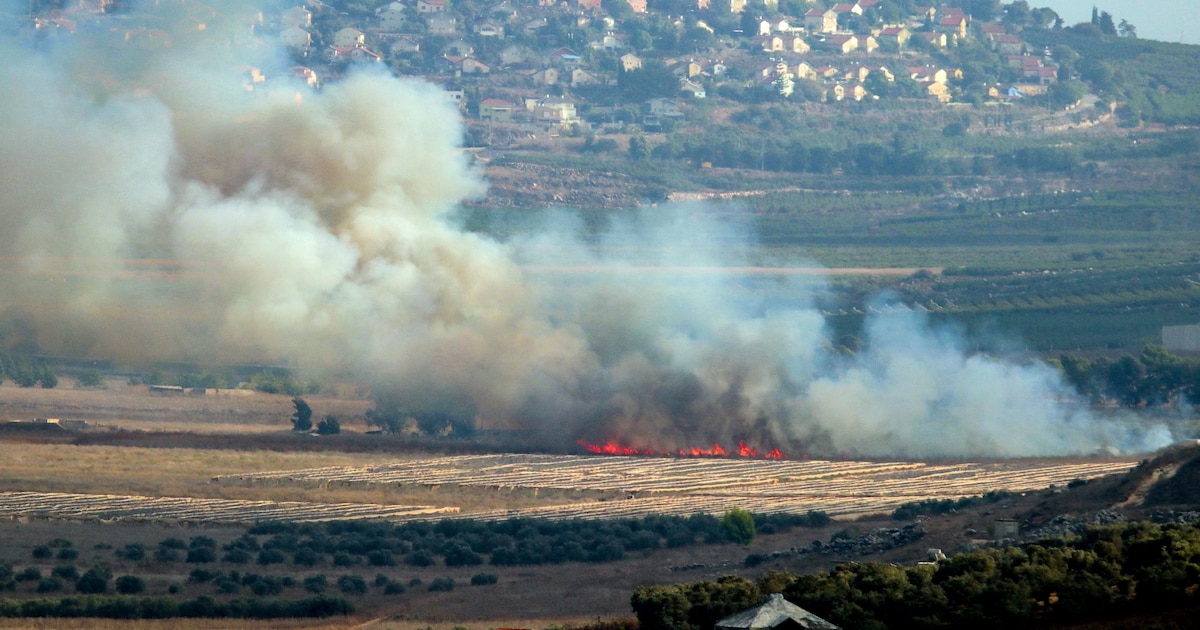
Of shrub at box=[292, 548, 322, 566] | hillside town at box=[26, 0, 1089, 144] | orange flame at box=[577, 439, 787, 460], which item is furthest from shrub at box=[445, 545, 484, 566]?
hillside town at box=[26, 0, 1089, 144]

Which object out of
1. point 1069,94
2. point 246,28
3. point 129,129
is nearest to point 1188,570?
point 129,129

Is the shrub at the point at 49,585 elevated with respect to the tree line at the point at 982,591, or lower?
lower

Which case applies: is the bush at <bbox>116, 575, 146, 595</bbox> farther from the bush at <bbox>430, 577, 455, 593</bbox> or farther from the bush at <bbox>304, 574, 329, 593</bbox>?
the bush at <bbox>430, 577, 455, 593</bbox>

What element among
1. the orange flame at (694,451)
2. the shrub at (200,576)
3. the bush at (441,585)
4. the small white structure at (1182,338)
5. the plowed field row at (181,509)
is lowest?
the bush at (441,585)

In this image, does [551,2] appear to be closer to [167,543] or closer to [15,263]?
[15,263]

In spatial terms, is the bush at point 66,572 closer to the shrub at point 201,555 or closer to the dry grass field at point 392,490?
the dry grass field at point 392,490

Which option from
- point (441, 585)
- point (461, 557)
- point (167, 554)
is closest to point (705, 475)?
point (461, 557)

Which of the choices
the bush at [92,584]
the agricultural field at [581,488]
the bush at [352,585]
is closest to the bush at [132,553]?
the bush at [92,584]
